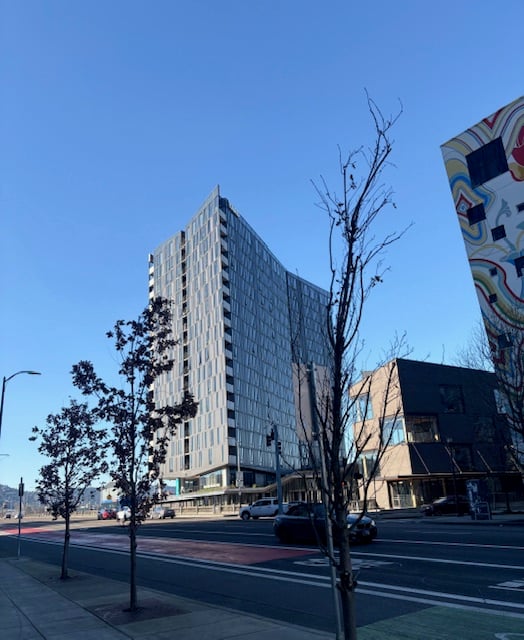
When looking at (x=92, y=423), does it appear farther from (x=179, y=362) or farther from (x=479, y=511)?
(x=179, y=362)

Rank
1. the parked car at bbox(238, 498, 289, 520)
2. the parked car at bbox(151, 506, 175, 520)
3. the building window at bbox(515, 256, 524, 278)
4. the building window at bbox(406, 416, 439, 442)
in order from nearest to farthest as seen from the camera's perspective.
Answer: the parked car at bbox(238, 498, 289, 520) → the building window at bbox(515, 256, 524, 278) → the building window at bbox(406, 416, 439, 442) → the parked car at bbox(151, 506, 175, 520)

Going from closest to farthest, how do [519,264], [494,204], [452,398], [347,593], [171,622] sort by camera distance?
[347,593] < [171,622] < [519,264] < [494,204] < [452,398]

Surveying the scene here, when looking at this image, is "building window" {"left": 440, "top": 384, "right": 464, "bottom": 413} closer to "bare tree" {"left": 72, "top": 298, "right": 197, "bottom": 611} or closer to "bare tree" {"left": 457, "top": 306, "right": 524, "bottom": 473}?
"bare tree" {"left": 457, "top": 306, "right": 524, "bottom": 473}

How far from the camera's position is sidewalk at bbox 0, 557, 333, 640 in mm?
7398

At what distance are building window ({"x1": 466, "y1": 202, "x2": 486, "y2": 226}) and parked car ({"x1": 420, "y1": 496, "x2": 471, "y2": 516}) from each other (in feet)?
91.7

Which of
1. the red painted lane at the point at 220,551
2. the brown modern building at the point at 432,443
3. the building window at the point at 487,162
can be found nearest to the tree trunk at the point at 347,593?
the red painted lane at the point at 220,551

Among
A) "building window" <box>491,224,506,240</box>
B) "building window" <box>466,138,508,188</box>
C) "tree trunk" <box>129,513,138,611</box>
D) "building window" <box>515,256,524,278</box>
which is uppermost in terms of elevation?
"building window" <box>466,138,508,188</box>

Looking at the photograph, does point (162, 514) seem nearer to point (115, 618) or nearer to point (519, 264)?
point (519, 264)

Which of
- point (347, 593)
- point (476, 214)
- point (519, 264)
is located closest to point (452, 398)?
point (519, 264)

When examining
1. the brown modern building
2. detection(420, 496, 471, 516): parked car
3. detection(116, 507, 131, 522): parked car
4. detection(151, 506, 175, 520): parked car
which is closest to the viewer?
detection(116, 507, 131, 522): parked car

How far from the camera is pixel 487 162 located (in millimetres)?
52156

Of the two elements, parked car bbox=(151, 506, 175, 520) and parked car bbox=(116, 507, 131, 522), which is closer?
parked car bbox=(116, 507, 131, 522)

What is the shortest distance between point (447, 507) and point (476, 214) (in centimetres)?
2961

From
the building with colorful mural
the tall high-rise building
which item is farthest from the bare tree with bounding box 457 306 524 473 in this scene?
the tall high-rise building
